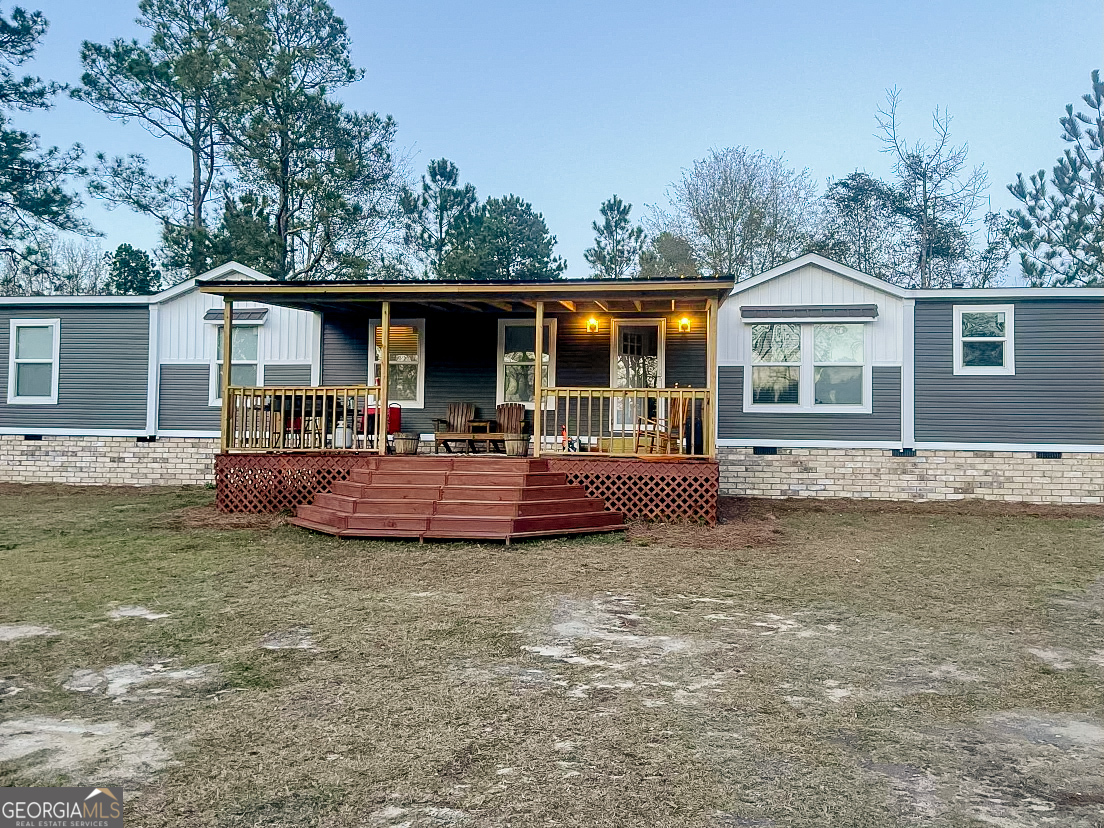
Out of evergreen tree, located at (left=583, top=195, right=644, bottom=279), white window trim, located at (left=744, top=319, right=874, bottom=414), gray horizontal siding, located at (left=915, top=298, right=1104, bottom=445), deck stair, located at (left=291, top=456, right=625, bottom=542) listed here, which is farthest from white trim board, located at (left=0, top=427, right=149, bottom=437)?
evergreen tree, located at (left=583, top=195, right=644, bottom=279)

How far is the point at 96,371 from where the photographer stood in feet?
47.5

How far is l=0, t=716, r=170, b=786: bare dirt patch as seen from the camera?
2.88 m

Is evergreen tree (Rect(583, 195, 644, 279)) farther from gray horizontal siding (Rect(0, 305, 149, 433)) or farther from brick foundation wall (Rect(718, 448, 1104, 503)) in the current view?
gray horizontal siding (Rect(0, 305, 149, 433))

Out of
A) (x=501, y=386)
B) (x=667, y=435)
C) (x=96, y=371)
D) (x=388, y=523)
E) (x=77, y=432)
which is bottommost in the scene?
(x=388, y=523)

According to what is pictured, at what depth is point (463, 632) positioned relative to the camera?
5.03 m

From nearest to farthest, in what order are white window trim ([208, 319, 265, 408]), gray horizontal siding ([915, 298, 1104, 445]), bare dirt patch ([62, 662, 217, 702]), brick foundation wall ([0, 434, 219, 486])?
1. bare dirt patch ([62, 662, 217, 702])
2. gray horizontal siding ([915, 298, 1104, 445])
3. white window trim ([208, 319, 265, 408])
4. brick foundation wall ([0, 434, 219, 486])

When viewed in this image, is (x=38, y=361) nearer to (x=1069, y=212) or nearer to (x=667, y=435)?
(x=667, y=435)

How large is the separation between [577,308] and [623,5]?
697 inches

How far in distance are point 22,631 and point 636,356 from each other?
31.5 ft

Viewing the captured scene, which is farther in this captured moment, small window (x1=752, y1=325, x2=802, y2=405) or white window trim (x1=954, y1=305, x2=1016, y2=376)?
small window (x1=752, y1=325, x2=802, y2=405)

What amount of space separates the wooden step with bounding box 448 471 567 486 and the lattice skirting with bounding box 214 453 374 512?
2.16 metres

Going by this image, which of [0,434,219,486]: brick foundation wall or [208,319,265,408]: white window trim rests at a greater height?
[208,319,265,408]: white window trim

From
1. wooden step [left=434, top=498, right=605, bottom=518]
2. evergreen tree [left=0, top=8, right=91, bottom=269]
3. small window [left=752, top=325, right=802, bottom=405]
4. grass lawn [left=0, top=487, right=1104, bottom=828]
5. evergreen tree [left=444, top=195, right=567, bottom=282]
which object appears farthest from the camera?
evergreen tree [left=444, top=195, right=567, bottom=282]

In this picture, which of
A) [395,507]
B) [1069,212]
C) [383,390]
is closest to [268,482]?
[383,390]
